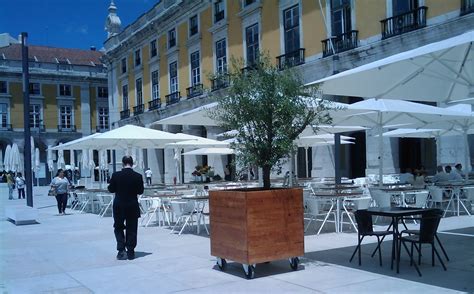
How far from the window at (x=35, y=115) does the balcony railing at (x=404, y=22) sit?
4731 centimetres

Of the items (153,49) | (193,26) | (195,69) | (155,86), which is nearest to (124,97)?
(155,86)

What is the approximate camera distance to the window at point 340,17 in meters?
21.1

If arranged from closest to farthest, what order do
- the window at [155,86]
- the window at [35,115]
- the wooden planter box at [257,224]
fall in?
the wooden planter box at [257,224]
the window at [155,86]
the window at [35,115]

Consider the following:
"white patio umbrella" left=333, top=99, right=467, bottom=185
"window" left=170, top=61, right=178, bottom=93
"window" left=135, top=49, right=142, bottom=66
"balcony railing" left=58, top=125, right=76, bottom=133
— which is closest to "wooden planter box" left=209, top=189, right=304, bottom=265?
"white patio umbrella" left=333, top=99, right=467, bottom=185

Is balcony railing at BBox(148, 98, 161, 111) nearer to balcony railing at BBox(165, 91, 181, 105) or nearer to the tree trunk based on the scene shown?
balcony railing at BBox(165, 91, 181, 105)

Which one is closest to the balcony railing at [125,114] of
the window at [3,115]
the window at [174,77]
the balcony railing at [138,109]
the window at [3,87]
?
the balcony railing at [138,109]

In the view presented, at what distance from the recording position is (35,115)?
2290 inches

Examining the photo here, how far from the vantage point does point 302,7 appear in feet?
76.9

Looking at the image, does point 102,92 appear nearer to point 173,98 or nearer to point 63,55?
point 63,55

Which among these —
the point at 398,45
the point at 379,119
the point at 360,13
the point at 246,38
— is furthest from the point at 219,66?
the point at 379,119

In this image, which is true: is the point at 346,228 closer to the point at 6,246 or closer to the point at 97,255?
the point at 97,255

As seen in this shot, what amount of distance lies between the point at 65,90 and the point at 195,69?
32.7 m

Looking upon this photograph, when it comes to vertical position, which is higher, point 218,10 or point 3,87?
point 3,87

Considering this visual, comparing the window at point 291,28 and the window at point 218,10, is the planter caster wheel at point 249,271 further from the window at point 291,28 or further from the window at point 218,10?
the window at point 218,10
